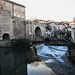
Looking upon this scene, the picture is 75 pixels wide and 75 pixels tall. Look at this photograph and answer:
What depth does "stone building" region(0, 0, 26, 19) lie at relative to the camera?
26311mm

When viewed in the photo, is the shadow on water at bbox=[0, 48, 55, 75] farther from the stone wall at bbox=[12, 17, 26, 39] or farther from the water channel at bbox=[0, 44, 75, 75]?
the stone wall at bbox=[12, 17, 26, 39]

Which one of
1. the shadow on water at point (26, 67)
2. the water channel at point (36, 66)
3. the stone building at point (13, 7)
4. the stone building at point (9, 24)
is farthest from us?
the stone building at point (13, 7)

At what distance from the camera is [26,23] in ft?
75.2

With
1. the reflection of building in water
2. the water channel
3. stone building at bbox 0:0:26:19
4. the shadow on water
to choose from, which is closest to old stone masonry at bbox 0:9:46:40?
stone building at bbox 0:0:26:19

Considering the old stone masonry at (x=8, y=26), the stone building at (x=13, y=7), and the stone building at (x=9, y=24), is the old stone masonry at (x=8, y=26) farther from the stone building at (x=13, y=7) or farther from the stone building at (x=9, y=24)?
the stone building at (x=13, y=7)

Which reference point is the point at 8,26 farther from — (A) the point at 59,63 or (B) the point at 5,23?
(A) the point at 59,63

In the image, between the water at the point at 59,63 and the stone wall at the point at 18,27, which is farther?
the stone wall at the point at 18,27

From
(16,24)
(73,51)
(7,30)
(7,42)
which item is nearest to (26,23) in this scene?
(16,24)

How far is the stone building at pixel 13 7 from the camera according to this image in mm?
26311

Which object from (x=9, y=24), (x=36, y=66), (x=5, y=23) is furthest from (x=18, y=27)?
(x=36, y=66)

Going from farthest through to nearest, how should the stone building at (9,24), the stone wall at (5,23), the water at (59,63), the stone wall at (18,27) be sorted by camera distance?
the stone wall at (18,27) → the stone building at (9,24) → the stone wall at (5,23) → the water at (59,63)

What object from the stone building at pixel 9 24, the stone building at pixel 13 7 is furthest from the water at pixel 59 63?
the stone building at pixel 13 7

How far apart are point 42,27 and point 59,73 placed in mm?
23744

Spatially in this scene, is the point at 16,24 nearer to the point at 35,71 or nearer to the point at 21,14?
the point at 21,14
